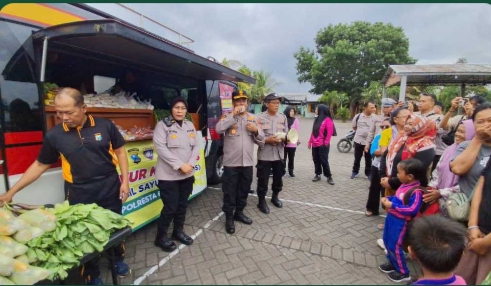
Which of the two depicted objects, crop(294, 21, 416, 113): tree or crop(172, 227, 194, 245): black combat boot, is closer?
crop(172, 227, 194, 245): black combat boot

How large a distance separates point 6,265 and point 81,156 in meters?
0.89

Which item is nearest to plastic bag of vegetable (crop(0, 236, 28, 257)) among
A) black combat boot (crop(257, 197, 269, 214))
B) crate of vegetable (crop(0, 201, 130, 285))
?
crate of vegetable (crop(0, 201, 130, 285))

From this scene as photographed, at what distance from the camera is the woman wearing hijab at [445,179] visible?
2320mm

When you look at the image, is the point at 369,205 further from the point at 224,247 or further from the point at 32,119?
the point at 32,119

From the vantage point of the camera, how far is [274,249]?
2953 millimetres

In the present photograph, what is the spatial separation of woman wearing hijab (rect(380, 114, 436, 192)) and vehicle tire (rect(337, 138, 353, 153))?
23.5 feet

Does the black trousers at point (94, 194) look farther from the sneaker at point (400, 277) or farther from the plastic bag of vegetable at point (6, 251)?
the sneaker at point (400, 277)

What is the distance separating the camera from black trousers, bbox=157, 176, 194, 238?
9.16 feet

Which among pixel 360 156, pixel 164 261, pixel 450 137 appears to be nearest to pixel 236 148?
pixel 164 261

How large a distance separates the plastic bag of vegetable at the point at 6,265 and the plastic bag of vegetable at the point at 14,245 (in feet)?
0.23

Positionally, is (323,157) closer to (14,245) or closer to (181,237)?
(181,237)

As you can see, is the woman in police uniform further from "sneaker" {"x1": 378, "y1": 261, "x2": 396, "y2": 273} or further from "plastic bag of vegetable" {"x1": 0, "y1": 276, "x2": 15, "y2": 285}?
"sneaker" {"x1": 378, "y1": 261, "x2": 396, "y2": 273}

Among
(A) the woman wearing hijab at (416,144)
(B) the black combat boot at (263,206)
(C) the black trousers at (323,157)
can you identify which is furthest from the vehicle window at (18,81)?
(C) the black trousers at (323,157)

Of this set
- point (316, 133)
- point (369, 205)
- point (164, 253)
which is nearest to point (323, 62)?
point (316, 133)
